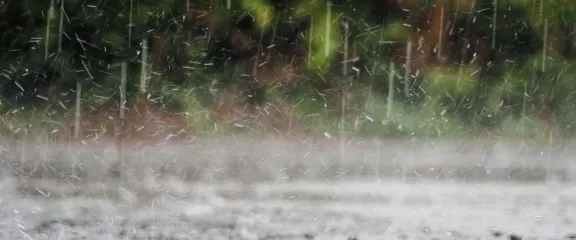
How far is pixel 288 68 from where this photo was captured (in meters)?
5.29

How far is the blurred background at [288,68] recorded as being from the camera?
514 cm

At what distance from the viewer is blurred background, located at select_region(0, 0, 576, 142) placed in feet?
16.9

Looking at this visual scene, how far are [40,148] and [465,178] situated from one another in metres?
2.57

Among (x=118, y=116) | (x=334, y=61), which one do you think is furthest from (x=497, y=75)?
(x=118, y=116)

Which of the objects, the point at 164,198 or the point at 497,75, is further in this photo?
the point at 497,75

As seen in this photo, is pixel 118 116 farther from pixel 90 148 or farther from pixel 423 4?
pixel 423 4

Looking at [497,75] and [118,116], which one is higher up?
[497,75]

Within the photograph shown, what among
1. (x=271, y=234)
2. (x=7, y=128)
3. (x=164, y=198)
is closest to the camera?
(x=271, y=234)

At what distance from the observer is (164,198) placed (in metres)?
3.53

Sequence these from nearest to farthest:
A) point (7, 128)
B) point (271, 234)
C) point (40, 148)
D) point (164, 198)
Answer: point (271, 234) → point (164, 198) → point (40, 148) → point (7, 128)

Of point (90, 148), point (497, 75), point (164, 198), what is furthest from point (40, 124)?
point (497, 75)

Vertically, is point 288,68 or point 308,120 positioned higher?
point 288,68

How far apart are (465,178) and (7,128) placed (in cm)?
298

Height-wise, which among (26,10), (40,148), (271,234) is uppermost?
(26,10)
